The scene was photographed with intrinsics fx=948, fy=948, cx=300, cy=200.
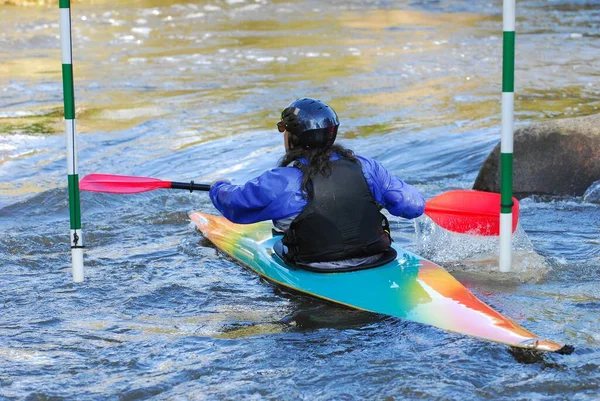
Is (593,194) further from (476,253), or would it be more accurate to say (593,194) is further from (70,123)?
(70,123)

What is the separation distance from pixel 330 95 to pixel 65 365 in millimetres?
7329

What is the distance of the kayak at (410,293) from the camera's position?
3631mm

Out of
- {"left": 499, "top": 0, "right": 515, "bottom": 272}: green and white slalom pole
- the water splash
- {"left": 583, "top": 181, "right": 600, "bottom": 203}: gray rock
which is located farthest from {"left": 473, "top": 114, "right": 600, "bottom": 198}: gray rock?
{"left": 499, "top": 0, "right": 515, "bottom": 272}: green and white slalom pole

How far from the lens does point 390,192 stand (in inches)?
171

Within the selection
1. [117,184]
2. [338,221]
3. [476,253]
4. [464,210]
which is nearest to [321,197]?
[338,221]

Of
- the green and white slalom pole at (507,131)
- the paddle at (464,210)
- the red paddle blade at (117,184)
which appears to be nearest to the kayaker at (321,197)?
the green and white slalom pole at (507,131)

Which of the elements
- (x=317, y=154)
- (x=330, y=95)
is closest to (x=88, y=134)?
(x=330, y=95)

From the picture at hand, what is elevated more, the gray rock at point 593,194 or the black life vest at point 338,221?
the black life vest at point 338,221

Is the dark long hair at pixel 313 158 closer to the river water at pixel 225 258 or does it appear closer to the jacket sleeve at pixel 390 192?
the jacket sleeve at pixel 390 192

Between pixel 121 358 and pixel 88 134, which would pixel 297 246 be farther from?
pixel 88 134

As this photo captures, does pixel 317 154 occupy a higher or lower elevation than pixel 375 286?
higher

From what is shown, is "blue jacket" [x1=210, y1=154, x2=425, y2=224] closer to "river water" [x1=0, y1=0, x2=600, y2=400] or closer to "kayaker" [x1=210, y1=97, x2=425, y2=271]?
"kayaker" [x1=210, y1=97, x2=425, y2=271]

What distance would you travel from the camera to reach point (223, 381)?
347 centimetres

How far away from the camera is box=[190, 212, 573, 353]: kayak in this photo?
363 centimetres
